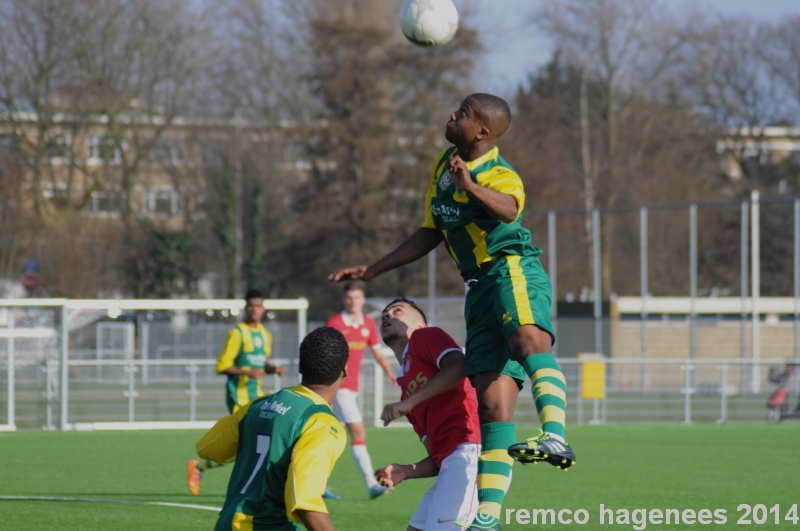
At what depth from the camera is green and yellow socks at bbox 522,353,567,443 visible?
4.84 m

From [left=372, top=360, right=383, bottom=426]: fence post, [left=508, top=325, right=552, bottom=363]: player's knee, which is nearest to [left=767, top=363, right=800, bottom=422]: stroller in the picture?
[left=372, top=360, right=383, bottom=426]: fence post

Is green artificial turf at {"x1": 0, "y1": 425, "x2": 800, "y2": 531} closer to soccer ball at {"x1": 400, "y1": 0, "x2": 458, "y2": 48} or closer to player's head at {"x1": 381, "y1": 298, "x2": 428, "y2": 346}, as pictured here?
player's head at {"x1": 381, "y1": 298, "x2": 428, "y2": 346}

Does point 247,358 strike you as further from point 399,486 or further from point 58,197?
point 58,197

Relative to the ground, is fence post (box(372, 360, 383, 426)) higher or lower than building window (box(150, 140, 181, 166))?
lower

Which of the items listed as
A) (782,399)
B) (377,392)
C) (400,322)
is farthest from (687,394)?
(400,322)

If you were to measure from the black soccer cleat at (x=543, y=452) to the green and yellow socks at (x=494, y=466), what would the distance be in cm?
51

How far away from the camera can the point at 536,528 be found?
779cm

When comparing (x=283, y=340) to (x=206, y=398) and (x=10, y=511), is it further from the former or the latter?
(x=10, y=511)

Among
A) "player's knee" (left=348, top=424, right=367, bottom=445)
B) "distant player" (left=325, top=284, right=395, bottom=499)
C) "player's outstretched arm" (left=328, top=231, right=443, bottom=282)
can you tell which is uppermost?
"player's outstretched arm" (left=328, top=231, right=443, bottom=282)

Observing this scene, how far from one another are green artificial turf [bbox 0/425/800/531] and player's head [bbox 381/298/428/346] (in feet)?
8.03

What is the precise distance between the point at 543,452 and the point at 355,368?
7.99 m

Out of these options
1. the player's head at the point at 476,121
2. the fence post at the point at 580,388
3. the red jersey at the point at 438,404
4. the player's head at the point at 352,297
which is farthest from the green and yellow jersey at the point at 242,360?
the fence post at the point at 580,388

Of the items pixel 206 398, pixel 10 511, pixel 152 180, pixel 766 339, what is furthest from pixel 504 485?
pixel 152 180

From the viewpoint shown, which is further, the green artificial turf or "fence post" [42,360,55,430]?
"fence post" [42,360,55,430]
